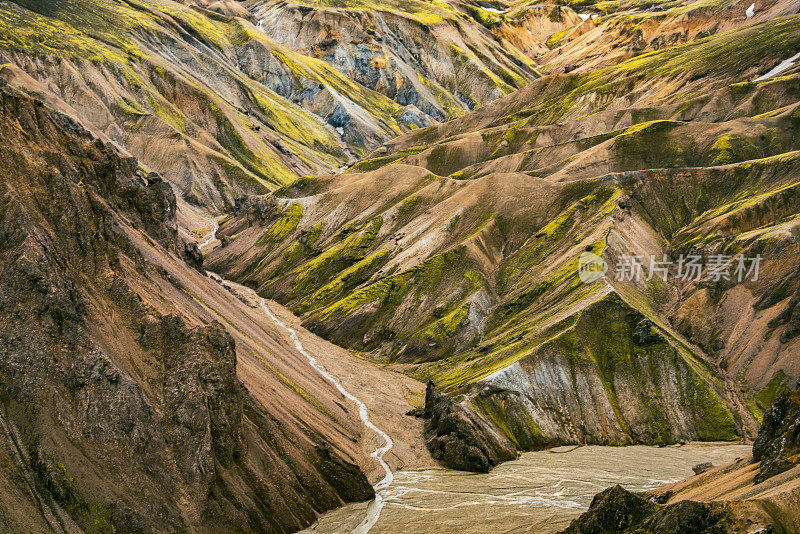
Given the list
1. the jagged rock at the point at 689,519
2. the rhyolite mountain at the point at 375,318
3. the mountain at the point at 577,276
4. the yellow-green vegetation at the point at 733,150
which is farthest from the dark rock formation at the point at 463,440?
the yellow-green vegetation at the point at 733,150

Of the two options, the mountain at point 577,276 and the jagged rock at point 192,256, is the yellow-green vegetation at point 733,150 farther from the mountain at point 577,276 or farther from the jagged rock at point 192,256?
the jagged rock at point 192,256

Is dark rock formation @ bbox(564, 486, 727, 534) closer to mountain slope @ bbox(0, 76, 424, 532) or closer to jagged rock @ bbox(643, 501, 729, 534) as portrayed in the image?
jagged rock @ bbox(643, 501, 729, 534)

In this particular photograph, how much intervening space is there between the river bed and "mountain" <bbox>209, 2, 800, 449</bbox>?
675 centimetres

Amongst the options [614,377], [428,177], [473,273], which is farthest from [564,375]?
[428,177]

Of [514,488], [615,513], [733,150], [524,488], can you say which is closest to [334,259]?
[514,488]

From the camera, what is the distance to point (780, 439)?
44.7 meters

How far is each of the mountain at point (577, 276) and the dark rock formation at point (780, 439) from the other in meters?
46.2

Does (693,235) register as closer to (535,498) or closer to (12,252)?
(535,498)

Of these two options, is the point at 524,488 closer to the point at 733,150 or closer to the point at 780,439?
the point at 780,439

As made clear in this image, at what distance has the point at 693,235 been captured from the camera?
137 m

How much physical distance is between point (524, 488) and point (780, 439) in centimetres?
3342

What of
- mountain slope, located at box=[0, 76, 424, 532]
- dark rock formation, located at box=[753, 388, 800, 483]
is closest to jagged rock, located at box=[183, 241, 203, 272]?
mountain slope, located at box=[0, 76, 424, 532]

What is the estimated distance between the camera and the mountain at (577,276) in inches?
3878

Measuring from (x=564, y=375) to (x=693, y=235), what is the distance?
58955 mm
